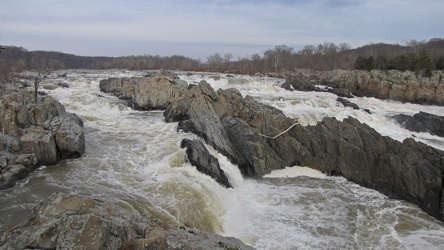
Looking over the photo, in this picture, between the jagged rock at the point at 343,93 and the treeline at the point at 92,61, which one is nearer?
the jagged rock at the point at 343,93

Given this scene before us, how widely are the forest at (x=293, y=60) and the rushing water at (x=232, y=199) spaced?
1193 inches

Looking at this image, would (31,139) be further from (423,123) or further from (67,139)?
(423,123)

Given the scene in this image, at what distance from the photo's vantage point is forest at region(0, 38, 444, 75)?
5953 cm

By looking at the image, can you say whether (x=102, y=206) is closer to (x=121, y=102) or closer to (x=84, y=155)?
(x=84, y=155)

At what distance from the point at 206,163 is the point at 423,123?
911 inches

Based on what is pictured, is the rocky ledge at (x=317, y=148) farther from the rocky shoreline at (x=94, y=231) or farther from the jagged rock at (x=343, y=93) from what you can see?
the jagged rock at (x=343, y=93)

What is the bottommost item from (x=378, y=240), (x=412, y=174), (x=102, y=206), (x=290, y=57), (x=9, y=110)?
(x=378, y=240)

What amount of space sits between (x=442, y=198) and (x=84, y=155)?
1802 centimetres

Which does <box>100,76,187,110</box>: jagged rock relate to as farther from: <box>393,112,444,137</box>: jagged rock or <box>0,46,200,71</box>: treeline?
<box>0,46,200,71</box>: treeline

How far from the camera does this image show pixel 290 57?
126 metres

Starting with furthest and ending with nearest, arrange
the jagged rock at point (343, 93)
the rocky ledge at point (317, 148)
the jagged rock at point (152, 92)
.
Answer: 1. the jagged rock at point (343, 93)
2. the jagged rock at point (152, 92)
3. the rocky ledge at point (317, 148)

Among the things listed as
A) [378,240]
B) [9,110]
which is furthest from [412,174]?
[9,110]

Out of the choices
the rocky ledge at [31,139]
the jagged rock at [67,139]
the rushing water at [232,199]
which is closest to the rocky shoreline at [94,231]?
the rushing water at [232,199]

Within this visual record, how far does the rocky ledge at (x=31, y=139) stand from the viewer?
1462 centimetres
